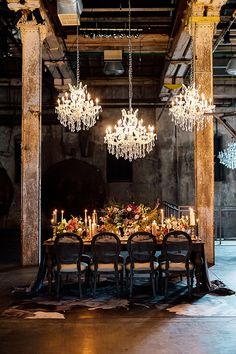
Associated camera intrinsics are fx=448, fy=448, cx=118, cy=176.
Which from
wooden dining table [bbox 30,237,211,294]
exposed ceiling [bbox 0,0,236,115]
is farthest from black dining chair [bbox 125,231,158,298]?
exposed ceiling [bbox 0,0,236,115]

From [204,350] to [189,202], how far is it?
11.6 metres

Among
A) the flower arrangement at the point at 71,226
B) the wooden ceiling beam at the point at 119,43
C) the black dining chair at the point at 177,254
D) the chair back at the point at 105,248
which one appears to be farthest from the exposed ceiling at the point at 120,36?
the chair back at the point at 105,248

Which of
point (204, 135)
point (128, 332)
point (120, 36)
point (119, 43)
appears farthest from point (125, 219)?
point (119, 43)

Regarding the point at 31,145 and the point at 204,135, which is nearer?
the point at 204,135

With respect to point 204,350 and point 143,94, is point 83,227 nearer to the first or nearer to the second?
point 204,350

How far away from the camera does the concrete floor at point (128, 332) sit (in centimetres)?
441

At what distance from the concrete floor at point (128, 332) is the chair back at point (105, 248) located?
887 mm

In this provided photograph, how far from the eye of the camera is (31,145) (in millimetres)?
9305

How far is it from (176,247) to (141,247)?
1.64 feet

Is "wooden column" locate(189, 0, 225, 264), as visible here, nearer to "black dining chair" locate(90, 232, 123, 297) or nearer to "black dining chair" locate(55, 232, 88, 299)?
"black dining chair" locate(90, 232, 123, 297)

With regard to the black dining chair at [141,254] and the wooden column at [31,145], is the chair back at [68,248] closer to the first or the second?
the black dining chair at [141,254]

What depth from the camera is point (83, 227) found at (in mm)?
7367

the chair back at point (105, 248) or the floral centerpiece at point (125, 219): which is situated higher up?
the floral centerpiece at point (125, 219)

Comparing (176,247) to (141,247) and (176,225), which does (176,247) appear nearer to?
(141,247)
